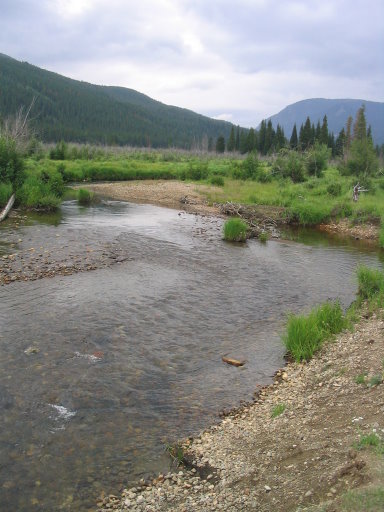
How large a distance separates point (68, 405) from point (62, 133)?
6092 inches

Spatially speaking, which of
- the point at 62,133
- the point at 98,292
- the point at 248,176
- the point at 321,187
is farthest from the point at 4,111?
the point at 98,292

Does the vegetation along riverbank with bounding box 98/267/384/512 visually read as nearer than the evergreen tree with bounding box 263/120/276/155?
Yes

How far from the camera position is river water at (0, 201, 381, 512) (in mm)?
6074

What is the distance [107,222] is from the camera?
2405 centimetres

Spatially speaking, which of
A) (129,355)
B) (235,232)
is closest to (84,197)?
(235,232)

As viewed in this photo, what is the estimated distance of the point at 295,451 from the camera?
227 inches

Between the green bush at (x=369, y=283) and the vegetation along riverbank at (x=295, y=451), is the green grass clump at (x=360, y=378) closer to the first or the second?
the vegetation along riverbank at (x=295, y=451)

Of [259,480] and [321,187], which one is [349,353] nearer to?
[259,480]

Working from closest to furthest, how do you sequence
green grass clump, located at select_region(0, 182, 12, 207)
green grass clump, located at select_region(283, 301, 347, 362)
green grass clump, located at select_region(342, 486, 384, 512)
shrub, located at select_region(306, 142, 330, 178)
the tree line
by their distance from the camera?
green grass clump, located at select_region(342, 486, 384, 512) < green grass clump, located at select_region(283, 301, 347, 362) < green grass clump, located at select_region(0, 182, 12, 207) < shrub, located at select_region(306, 142, 330, 178) < the tree line

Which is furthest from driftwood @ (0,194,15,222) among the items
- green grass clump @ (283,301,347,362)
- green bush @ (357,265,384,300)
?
green grass clump @ (283,301,347,362)

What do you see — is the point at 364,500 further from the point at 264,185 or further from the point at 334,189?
the point at 264,185

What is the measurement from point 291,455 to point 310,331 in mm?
4254

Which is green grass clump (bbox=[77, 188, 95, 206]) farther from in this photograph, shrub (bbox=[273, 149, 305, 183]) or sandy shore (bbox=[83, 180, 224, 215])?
shrub (bbox=[273, 149, 305, 183])

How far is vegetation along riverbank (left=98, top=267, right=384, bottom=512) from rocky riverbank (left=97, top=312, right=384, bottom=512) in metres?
0.01
